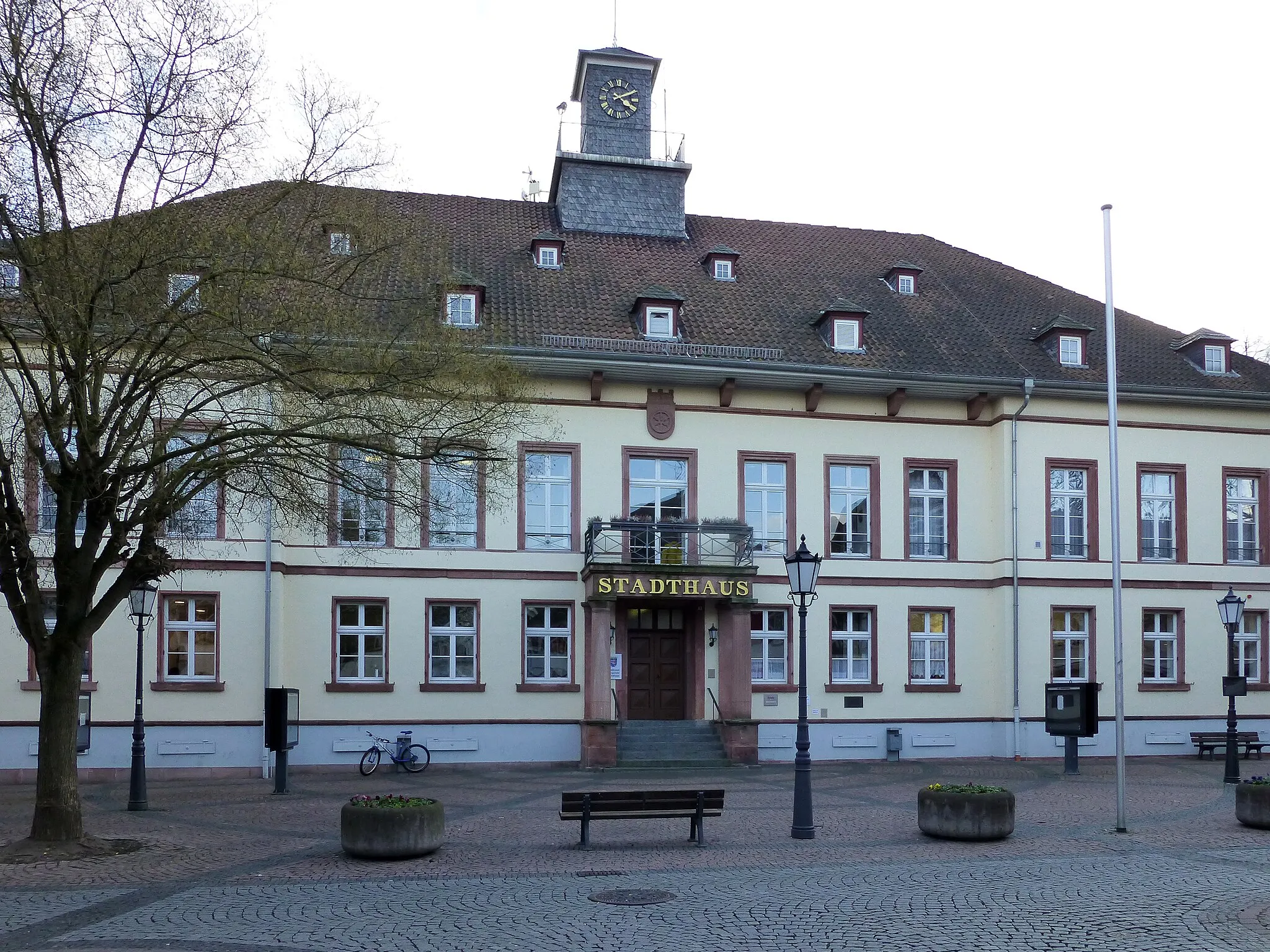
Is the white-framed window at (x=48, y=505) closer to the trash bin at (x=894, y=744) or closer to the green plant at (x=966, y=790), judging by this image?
the green plant at (x=966, y=790)

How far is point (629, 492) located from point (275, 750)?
9531mm

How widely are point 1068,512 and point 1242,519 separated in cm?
440

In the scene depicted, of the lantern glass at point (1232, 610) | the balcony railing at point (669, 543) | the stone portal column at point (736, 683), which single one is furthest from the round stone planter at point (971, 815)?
the balcony railing at point (669, 543)

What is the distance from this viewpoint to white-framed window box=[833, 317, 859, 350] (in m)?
29.2

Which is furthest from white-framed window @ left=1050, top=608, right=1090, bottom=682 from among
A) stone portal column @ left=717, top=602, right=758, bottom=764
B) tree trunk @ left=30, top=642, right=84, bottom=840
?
tree trunk @ left=30, top=642, right=84, bottom=840

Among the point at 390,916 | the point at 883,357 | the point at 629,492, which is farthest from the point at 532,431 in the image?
the point at 390,916

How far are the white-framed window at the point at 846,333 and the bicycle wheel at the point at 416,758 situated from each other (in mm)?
12255

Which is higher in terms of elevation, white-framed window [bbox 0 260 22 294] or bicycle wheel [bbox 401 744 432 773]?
white-framed window [bbox 0 260 22 294]

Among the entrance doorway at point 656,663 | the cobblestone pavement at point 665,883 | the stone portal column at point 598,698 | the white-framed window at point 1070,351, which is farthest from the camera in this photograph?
the white-framed window at point 1070,351

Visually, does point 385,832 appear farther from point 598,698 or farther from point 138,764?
point 598,698

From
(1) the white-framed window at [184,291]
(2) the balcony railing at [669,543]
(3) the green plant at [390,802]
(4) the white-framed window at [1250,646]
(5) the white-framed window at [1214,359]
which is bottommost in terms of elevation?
(3) the green plant at [390,802]

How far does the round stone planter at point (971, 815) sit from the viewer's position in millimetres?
15414

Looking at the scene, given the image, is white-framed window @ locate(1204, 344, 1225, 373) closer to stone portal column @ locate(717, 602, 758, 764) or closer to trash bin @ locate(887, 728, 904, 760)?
trash bin @ locate(887, 728, 904, 760)

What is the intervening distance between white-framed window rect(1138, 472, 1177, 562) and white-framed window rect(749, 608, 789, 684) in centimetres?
844
